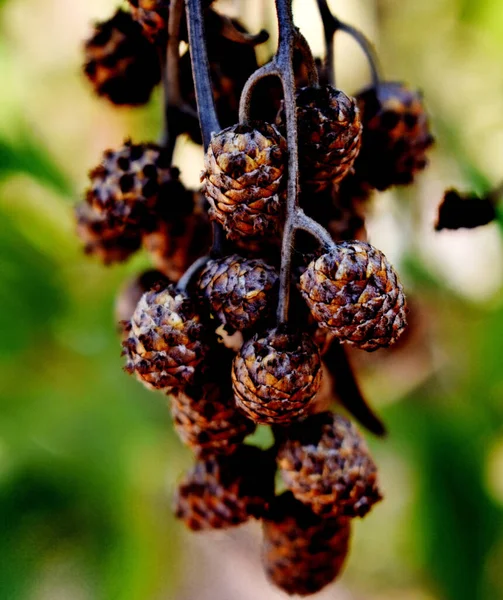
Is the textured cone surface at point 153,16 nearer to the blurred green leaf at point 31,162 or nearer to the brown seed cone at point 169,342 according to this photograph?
the brown seed cone at point 169,342

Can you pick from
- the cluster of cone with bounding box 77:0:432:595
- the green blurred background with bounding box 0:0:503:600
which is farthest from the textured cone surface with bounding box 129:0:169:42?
the green blurred background with bounding box 0:0:503:600

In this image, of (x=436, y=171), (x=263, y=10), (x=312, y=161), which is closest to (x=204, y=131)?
(x=312, y=161)

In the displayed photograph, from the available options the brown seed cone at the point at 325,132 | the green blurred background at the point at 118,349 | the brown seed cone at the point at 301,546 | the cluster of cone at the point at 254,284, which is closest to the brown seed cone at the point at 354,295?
the cluster of cone at the point at 254,284

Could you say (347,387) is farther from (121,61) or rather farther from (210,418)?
(121,61)

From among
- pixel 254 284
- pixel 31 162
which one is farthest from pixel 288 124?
pixel 31 162

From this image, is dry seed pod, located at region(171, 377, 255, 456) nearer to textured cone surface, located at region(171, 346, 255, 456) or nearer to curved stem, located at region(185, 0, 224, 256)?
textured cone surface, located at region(171, 346, 255, 456)
